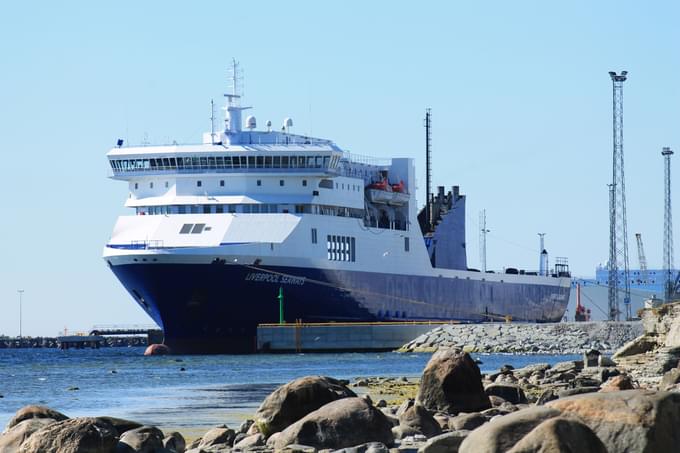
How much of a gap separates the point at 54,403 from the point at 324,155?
109 feet

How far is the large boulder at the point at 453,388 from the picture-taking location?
21391mm

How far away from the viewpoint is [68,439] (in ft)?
49.8

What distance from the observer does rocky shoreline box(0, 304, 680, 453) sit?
1223 cm

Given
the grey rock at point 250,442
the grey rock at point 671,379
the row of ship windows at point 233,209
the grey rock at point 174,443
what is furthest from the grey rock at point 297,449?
the row of ship windows at point 233,209

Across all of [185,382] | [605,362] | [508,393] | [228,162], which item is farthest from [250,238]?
[508,393]

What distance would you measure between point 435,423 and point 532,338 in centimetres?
4322

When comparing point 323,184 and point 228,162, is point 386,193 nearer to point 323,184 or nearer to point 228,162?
point 323,184

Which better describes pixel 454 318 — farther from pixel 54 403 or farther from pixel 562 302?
pixel 54 403

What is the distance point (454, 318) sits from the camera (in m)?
77.8

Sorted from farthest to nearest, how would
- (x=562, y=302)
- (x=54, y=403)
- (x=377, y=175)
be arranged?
(x=562, y=302), (x=377, y=175), (x=54, y=403)

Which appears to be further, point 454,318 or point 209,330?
point 454,318

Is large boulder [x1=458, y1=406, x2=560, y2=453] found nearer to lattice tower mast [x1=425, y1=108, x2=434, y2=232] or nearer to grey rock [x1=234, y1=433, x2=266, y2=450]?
grey rock [x1=234, y1=433, x2=266, y2=450]

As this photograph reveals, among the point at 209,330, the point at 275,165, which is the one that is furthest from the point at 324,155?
the point at 209,330

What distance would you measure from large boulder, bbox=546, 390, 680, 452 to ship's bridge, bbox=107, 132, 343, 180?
50.0m
